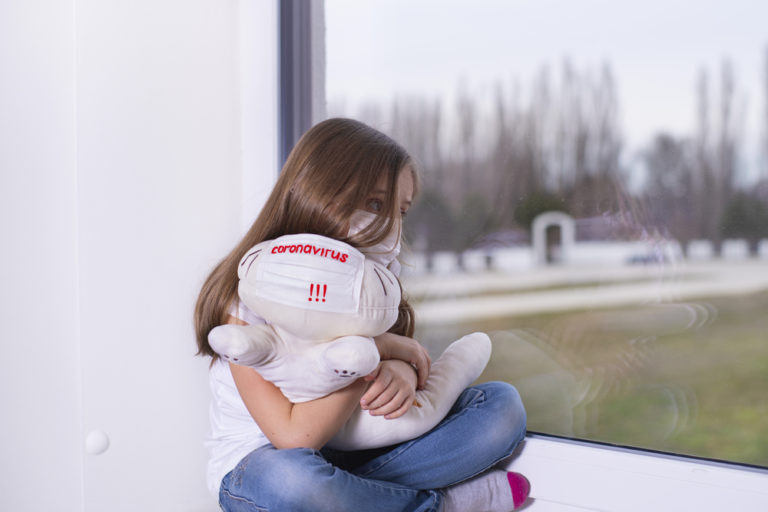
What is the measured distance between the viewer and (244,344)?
801 millimetres

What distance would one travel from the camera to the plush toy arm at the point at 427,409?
0.95 meters

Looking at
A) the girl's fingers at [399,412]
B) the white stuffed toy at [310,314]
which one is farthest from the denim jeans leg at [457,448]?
the white stuffed toy at [310,314]

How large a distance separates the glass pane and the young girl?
189 millimetres

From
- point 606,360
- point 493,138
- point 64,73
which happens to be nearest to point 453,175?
point 493,138

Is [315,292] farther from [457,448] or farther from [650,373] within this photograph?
[650,373]

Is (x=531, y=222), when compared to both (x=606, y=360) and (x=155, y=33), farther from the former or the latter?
(x=155, y=33)

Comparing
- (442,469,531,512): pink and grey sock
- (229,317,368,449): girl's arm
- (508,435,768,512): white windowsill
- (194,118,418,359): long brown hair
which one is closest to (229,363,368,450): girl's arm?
(229,317,368,449): girl's arm

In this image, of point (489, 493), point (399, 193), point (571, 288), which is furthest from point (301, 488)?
point (571, 288)

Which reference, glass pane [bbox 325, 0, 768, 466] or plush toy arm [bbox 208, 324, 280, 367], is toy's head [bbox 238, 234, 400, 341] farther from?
glass pane [bbox 325, 0, 768, 466]

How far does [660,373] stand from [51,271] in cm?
105

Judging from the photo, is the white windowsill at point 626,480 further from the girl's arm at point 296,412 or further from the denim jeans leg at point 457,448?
the girl's arm at point 296,412

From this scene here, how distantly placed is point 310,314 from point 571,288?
51 centimetres

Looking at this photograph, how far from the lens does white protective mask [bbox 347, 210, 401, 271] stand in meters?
0.93

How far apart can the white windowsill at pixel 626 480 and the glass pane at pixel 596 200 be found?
0.15 ft
